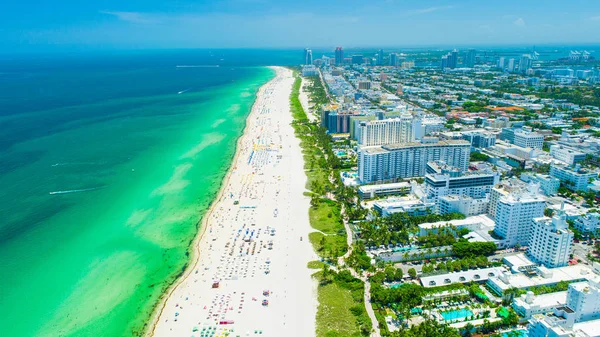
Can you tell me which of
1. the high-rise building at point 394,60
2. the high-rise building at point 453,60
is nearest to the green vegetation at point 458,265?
the high-rise building at point 453,60

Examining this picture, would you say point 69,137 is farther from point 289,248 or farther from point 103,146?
point 289,248

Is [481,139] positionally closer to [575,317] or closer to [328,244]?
[328,244]

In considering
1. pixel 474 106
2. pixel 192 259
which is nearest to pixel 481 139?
pixel 474 106

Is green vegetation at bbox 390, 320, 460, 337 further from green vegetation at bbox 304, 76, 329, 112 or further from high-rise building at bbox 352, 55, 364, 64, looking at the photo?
high-rise building at bbox 352, 55, 364, 64

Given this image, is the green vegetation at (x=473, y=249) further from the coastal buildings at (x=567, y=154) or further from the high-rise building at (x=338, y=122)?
the high-rise building at (x=338, y=122)

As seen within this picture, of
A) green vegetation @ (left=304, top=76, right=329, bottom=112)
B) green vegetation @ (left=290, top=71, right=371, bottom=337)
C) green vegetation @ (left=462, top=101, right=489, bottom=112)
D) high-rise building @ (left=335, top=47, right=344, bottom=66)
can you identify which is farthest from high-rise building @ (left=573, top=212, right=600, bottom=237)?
high-rise building @ (left=335, top=47, right=344, bottom=66)
